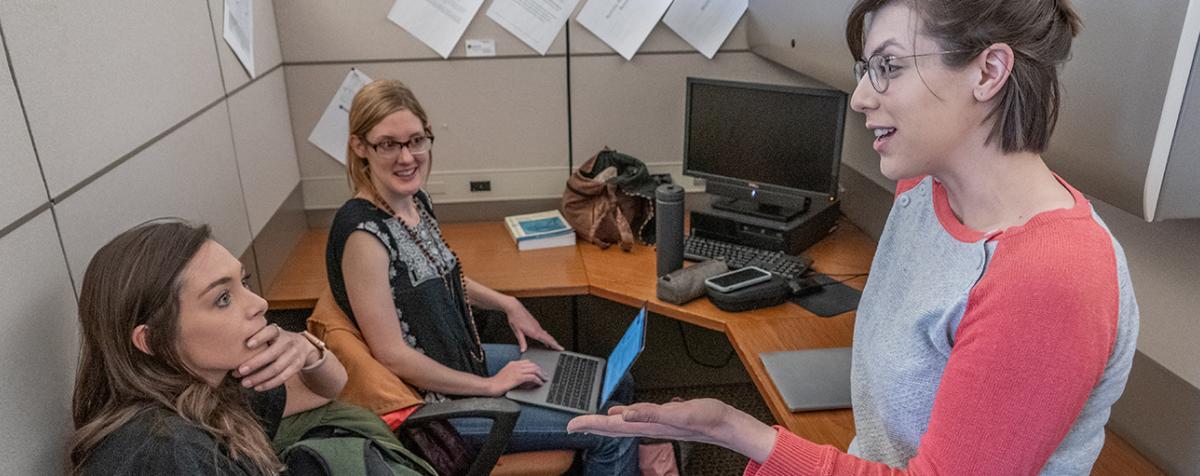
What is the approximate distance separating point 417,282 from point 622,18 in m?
1.10

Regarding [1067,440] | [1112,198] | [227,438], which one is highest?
[1112,198]

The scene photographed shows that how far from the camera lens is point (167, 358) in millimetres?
979

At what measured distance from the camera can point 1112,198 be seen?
3.07 ft

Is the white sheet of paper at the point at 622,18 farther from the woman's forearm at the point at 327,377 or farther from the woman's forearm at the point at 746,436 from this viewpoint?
the woman's forearm at the point at 746,436

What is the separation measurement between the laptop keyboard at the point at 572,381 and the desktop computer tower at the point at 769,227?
522mm

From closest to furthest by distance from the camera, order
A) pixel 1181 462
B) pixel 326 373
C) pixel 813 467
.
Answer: pixel 813 467 < pixel 1181 462 < pixel 326 373

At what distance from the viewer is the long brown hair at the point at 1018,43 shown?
30.2 inches

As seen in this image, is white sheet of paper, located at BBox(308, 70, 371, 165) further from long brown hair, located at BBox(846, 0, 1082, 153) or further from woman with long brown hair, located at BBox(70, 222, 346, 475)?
long brown hair, located at BBox(846, 0, 1082, 153)

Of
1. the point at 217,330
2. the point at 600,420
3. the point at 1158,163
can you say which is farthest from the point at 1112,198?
the point at 217,330

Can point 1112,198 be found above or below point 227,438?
above

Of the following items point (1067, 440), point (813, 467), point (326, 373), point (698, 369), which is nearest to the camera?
point (1067, 440)

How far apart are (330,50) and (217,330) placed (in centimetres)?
140

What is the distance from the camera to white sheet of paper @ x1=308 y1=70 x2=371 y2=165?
2.24m

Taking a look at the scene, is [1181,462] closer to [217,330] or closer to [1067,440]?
[1067,440]
